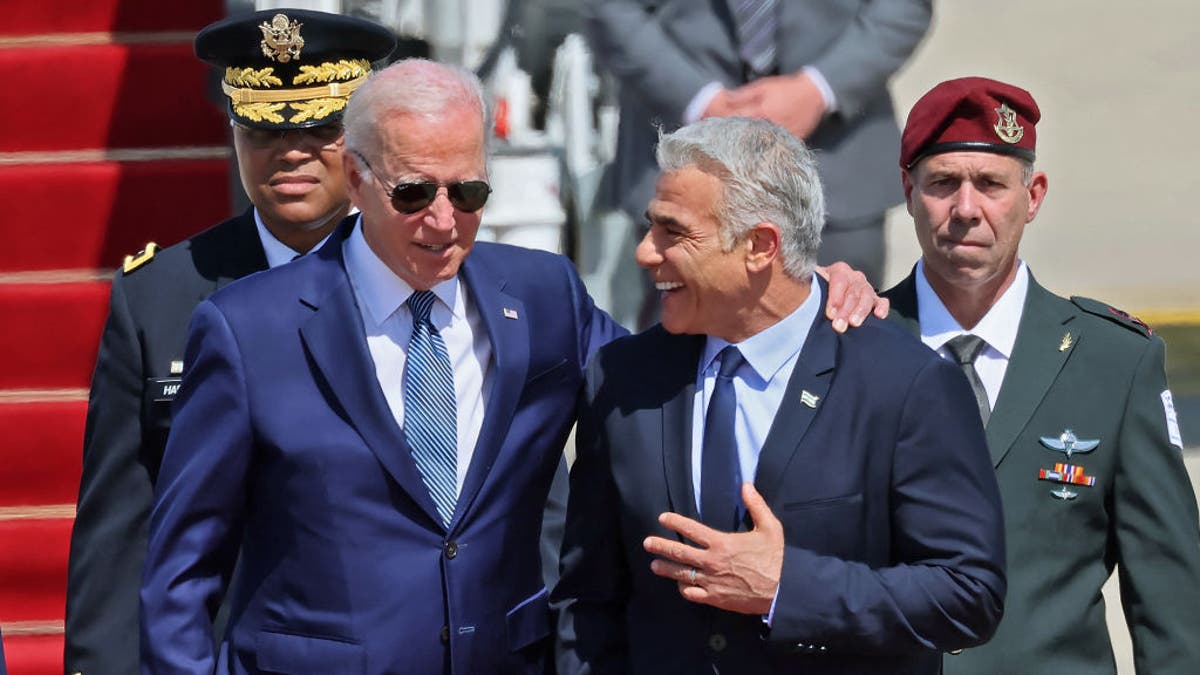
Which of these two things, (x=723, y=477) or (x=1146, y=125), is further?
(x=1146, y=125)

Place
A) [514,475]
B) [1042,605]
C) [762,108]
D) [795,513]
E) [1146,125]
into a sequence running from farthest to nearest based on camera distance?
[1146,125]
[762,108]
[1042,605]
[514,475]
[795,513]

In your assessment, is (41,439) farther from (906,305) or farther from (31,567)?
(906,305)

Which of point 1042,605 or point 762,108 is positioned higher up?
point 762,108

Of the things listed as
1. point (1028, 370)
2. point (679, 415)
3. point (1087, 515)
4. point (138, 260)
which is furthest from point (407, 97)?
point (1087, 515)

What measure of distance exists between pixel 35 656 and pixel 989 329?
9.49ft

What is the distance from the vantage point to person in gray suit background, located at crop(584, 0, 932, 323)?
492cm

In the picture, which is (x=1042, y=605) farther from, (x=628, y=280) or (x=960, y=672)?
(x=628, y=280)

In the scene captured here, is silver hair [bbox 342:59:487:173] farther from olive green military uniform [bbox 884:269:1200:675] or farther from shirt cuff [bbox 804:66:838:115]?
shirt cuff [bbox 804:66:838:115]

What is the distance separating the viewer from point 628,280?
595cm

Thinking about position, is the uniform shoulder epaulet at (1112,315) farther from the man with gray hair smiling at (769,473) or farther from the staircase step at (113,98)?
the staircase step at (113,98)

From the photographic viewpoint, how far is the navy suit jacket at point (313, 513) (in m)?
3.44

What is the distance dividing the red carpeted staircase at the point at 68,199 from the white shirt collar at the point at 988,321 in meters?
2.67

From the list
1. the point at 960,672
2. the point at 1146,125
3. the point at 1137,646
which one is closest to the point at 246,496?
the point at 960,672

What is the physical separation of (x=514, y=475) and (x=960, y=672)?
35.6 inches
